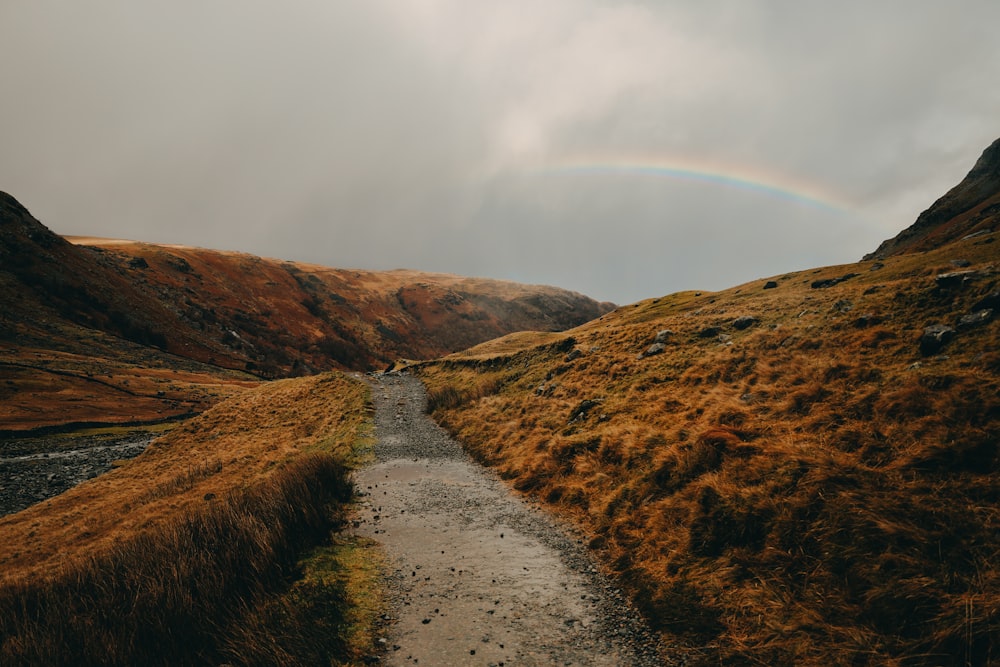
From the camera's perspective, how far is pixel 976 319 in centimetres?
1095

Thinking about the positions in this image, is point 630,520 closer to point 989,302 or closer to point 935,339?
point 935,339

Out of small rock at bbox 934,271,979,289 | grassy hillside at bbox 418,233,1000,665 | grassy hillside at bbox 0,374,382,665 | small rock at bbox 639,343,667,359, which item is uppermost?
small rock at bbox 934,271,979,289

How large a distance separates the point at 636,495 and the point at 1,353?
79.0 m

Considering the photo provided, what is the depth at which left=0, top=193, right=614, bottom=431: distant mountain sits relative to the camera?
164ft

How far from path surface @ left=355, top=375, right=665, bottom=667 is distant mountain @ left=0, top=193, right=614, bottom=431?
52.4 metres

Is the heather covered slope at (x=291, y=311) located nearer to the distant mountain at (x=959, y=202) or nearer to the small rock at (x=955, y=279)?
the small rock at (x=955, y=279)

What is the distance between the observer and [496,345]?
75.5 meters

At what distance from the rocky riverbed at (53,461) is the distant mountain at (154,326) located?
511 centimetres

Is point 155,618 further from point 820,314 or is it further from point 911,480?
point 820,314

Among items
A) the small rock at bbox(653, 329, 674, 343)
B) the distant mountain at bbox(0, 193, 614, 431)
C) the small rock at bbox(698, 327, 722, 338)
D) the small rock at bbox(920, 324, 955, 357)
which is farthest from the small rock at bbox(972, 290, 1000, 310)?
the distant mountain at bbox(0, 193, 614, 431)

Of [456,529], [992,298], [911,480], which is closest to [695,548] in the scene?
[911,480]

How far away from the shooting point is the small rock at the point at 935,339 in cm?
1093

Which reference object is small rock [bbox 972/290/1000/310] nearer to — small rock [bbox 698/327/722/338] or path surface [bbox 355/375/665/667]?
small rock [bbox 698/327/722/338]

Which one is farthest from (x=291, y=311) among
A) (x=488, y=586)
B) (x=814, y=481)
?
(x=814, y=481)
